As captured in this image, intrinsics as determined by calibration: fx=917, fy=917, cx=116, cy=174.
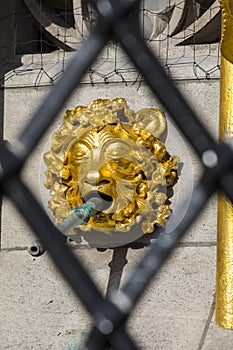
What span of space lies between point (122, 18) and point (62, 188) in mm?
673

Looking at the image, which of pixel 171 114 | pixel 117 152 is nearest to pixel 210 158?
pixel 171 114

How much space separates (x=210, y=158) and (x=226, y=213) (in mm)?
26

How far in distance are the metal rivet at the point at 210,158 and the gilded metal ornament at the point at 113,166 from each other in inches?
24.6

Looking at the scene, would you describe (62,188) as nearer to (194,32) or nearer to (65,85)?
(194,32)

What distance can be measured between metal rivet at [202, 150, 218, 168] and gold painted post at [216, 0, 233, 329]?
0.01 metres

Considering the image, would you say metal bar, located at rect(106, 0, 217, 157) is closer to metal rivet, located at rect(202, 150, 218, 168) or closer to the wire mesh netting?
metal rivet, located at rect(202, 150, 218, 168)

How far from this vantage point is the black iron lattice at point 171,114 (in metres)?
0.29

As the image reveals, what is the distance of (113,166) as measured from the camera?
943mm

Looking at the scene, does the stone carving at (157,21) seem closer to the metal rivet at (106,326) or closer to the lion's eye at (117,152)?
the lion's eye at (117,152)

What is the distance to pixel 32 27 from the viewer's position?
1020mm

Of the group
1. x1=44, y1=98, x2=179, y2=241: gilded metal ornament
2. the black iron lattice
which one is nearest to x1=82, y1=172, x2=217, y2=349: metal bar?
the black iron lattice

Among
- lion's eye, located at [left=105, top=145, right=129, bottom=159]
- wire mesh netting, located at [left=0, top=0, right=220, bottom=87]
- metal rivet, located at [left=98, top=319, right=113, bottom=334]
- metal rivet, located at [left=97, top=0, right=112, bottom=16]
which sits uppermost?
metal rivet, located at [left=97, top=0, right=112, bottom=16]

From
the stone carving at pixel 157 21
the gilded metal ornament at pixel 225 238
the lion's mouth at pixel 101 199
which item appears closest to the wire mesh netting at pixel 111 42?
the stone carving at pixel 157 21

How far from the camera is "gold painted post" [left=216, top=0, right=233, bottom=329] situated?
11.9 inches
